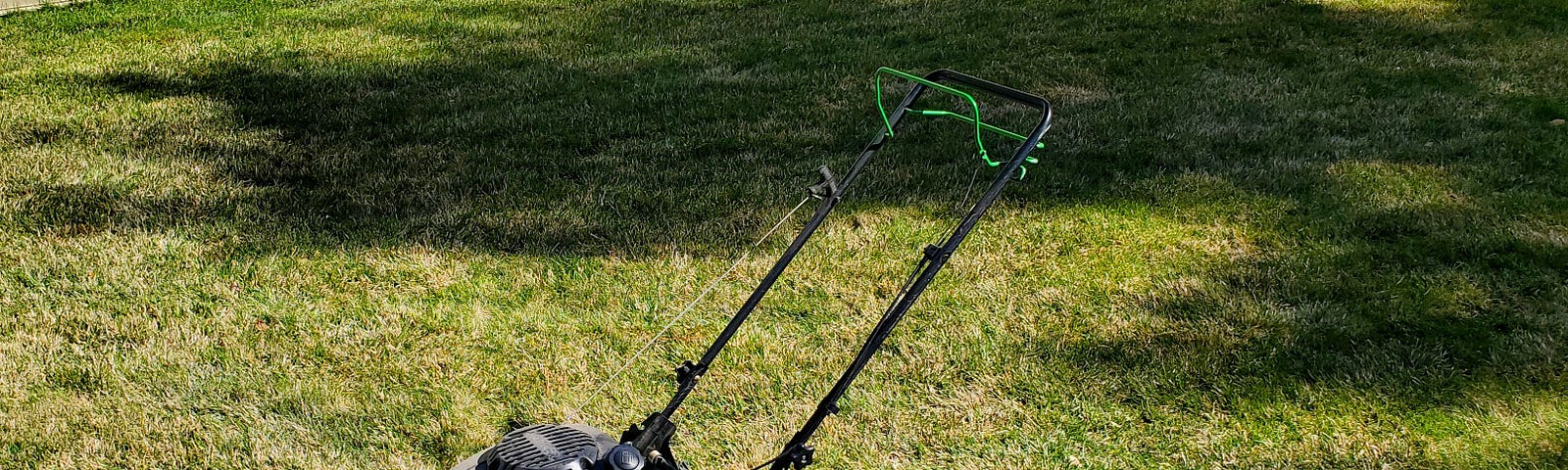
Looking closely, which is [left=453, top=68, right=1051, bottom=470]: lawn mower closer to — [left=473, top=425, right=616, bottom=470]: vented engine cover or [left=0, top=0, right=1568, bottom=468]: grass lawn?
[left=473, top=425, right=616, bottom=470]: vented engine cover

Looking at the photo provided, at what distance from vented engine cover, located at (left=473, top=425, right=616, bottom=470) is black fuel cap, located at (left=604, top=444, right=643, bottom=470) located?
2.3 inches

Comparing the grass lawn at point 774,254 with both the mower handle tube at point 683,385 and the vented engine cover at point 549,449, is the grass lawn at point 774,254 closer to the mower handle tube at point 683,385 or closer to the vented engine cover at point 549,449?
the mower handle tube at point 683,385

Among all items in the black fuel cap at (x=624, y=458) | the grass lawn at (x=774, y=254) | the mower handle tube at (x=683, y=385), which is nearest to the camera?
the black fuel cap at (x=624, y=458)

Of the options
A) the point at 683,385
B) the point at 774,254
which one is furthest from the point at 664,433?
the point at 774,254

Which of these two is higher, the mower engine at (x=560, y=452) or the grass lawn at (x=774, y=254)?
the mower engine at (x=560, y=452)

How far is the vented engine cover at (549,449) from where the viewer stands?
2.10 meters

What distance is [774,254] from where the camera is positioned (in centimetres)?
388

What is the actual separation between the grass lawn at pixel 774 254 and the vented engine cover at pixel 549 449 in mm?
702

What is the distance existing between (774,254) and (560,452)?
182 centimetres

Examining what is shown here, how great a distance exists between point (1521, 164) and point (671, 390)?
350 cm

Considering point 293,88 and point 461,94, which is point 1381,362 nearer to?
point 461,94

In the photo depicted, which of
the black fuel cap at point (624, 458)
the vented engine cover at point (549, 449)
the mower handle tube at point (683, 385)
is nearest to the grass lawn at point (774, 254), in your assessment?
the mower handle tube at point (683, 385)

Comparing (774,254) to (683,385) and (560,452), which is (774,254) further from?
(560,452)

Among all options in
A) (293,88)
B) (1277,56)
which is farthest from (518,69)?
(1277,56)
